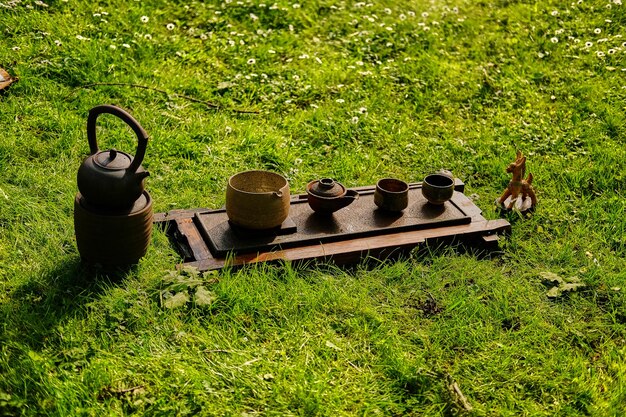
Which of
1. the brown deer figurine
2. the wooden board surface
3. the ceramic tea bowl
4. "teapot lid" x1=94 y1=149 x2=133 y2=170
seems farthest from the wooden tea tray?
"teapot lid" x1=94 y1=149 x2=133 y2=170

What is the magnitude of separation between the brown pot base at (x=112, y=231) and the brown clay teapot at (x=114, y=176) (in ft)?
0.22

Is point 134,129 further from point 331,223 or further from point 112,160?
point 331,223

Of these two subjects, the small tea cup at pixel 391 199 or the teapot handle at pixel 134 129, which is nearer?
the teapot handle at pixel 134 129

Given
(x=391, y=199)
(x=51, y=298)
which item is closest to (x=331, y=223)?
(x=391, y=199)

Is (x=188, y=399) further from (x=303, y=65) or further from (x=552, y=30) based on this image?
(x=552, y=30)

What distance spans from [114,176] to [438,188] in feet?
7.24

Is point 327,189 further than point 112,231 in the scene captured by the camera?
Yes

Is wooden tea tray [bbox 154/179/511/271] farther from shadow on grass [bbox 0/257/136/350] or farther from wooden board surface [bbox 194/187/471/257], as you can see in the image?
shadow on grass [bbox 0/257/136/350]

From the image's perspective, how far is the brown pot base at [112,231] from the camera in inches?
160

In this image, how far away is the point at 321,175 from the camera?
5.89 m

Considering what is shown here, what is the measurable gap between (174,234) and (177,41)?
3177 millimetres

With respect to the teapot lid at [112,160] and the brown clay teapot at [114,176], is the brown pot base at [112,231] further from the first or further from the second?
the teapot lid at [112,160]

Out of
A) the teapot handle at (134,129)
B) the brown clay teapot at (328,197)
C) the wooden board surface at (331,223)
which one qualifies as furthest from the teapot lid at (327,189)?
the teapot handle at (134,129)

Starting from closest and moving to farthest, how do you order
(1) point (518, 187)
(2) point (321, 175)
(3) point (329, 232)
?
(3) point (329, 232) < (1) point (518, 187) < (2) point (321, 175)
